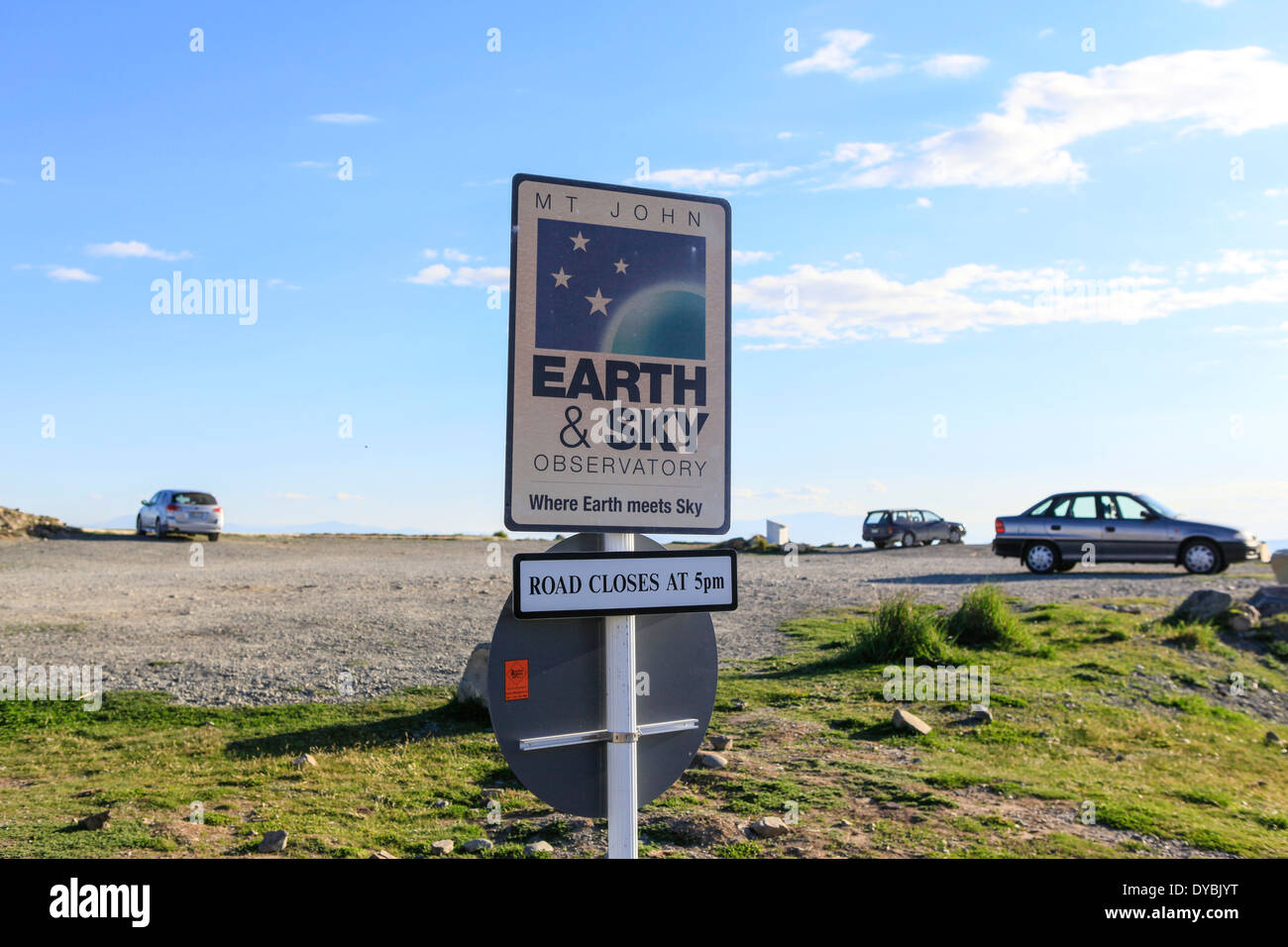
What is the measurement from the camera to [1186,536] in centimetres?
1988

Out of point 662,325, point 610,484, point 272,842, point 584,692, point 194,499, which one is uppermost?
point 662,325

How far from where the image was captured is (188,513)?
29.6 m

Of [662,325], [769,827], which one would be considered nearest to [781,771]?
[769,827]

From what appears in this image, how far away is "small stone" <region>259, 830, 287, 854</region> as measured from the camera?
16.1 ft

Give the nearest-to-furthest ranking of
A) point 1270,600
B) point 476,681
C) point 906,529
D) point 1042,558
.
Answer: point 476,681 → point 1270,600 → point 1042,558 → point 906,529

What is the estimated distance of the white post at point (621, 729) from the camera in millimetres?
3109

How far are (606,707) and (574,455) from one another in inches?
33.0

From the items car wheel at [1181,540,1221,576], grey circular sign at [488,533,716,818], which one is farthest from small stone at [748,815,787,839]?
car wheel at [1181,540,1221,576]

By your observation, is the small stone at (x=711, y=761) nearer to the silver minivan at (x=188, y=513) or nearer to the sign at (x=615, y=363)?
the sign at (x=615, y=363)

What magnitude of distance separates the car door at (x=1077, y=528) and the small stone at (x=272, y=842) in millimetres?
19010

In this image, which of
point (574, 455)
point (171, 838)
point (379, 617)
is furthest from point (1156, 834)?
point (379, 617)

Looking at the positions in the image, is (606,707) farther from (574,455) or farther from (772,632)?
(772,632)

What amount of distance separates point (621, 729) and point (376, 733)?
5033mm

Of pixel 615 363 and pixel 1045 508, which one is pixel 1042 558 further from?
pixel 615 363
